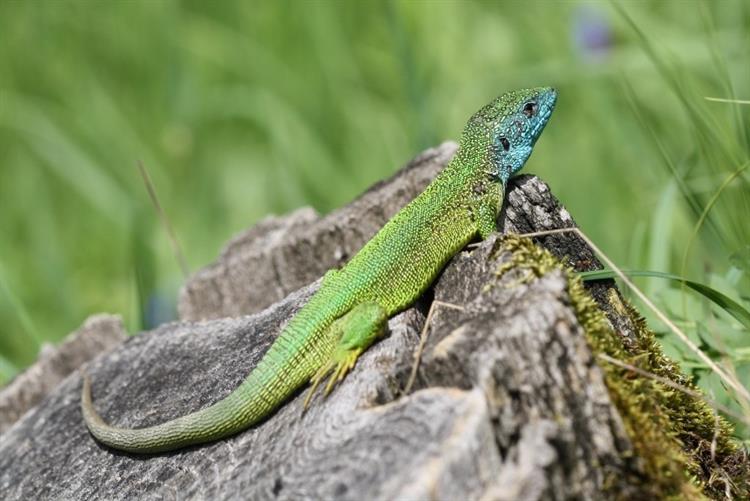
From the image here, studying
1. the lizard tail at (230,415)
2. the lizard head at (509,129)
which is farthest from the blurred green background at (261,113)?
the lizard tail at (230,415)

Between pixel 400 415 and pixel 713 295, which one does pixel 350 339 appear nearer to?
pixel 400 415

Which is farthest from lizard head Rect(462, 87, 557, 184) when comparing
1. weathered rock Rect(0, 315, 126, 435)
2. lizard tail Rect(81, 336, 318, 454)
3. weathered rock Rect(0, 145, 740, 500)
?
weathered rock Rect(0, 315, 126, 435)

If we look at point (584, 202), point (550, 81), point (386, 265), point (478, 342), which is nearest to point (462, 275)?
point (386, 265)

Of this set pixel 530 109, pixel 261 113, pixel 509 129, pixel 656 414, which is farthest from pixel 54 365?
pixel 656 414

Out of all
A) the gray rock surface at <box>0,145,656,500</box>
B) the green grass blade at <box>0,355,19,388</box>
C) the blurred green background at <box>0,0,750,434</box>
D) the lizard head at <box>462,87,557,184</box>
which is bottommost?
the gray rock surface at <box>0,145,656,500</box>

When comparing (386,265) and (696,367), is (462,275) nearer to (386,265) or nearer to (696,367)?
(386,265)

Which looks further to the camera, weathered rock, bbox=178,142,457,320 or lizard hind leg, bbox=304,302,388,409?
weathered rock, bbox=178,142,457,320

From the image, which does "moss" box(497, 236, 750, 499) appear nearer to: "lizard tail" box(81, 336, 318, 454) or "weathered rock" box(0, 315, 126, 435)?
"lizard tail" box(81, 336, 318, 454)
